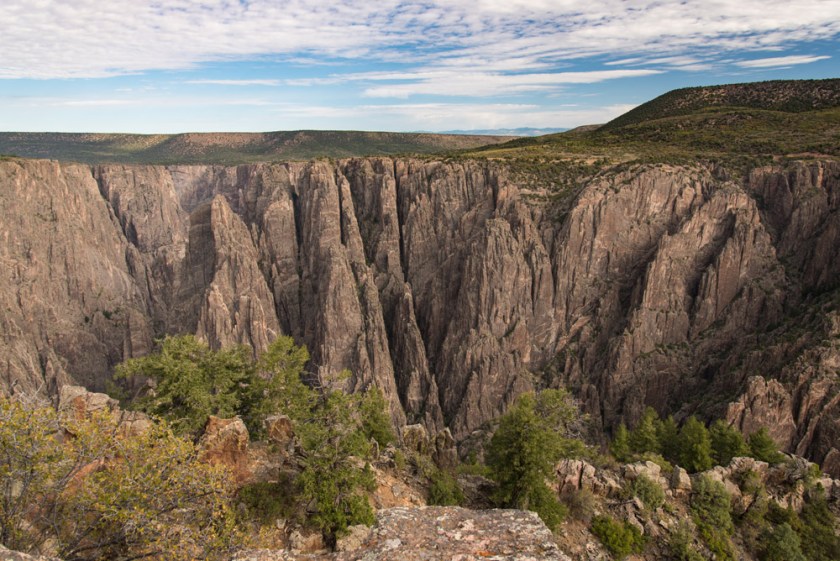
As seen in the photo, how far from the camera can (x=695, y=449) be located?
3062cm

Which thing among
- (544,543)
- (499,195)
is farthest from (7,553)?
(499,195)

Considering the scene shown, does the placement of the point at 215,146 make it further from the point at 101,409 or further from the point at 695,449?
the point at 695,449

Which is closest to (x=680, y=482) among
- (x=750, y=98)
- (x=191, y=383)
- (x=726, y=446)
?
(x=726, y=446)

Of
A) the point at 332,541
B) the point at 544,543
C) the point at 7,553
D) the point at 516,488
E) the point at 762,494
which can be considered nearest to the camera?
the point at 7,553

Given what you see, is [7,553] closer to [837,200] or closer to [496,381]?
[496,381]

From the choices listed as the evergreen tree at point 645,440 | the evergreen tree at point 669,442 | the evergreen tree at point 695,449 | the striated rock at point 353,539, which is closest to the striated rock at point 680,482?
the evergreen tree at point 695,449

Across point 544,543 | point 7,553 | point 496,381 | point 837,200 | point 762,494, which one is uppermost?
point 837,200

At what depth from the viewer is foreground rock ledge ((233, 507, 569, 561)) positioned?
12758 millimetres

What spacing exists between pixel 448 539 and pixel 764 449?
26.1m

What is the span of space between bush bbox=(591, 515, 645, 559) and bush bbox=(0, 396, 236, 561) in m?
14.8

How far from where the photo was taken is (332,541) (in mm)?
15047

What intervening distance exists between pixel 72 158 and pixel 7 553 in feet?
498

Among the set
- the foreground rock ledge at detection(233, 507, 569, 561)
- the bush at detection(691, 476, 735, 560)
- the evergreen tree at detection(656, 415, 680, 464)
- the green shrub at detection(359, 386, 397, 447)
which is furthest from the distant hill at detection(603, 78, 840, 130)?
the foreground rock ledge at detection(233, 507, 569, 561)

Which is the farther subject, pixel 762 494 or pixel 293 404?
pixel 293 404
